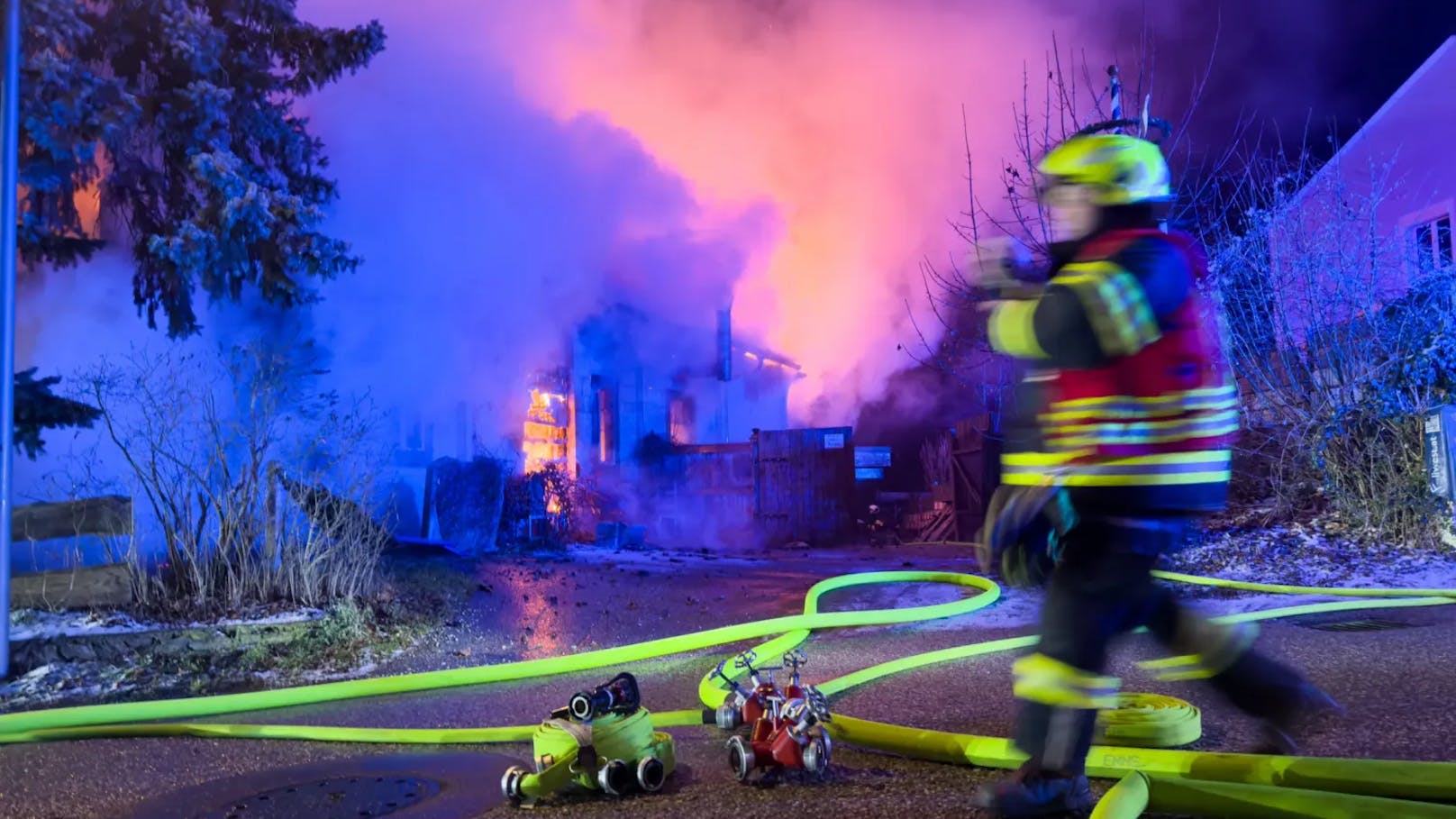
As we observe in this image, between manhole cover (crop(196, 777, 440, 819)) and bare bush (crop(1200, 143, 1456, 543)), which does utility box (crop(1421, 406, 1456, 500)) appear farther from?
manhole cover (crop(196, 777, 440, 819))

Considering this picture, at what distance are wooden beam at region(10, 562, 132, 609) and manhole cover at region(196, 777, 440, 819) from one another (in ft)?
12.3

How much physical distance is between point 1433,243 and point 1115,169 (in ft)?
40.2

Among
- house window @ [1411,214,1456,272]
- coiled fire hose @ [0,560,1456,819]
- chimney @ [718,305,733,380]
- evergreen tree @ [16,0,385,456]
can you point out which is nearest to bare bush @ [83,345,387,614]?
evergreen tree @ [16,0,385,456]

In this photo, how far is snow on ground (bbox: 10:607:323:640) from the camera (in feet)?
18.0

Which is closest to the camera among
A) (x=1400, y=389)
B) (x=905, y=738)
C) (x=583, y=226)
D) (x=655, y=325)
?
(x=905, y=738)

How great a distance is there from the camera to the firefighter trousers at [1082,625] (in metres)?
2.05

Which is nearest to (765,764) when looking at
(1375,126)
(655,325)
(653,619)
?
(653,619)

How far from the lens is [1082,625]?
2.05m

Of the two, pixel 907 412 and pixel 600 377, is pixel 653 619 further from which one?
pixel 907 412

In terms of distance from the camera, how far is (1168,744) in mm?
2742

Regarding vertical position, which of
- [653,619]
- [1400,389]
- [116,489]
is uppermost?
[1400,389]

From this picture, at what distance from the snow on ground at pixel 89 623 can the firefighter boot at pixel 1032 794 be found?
196 inches

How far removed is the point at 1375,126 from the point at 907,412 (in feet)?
35.2

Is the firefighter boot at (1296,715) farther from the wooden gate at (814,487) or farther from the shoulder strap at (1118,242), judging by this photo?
the wooden gate at (814,487)
